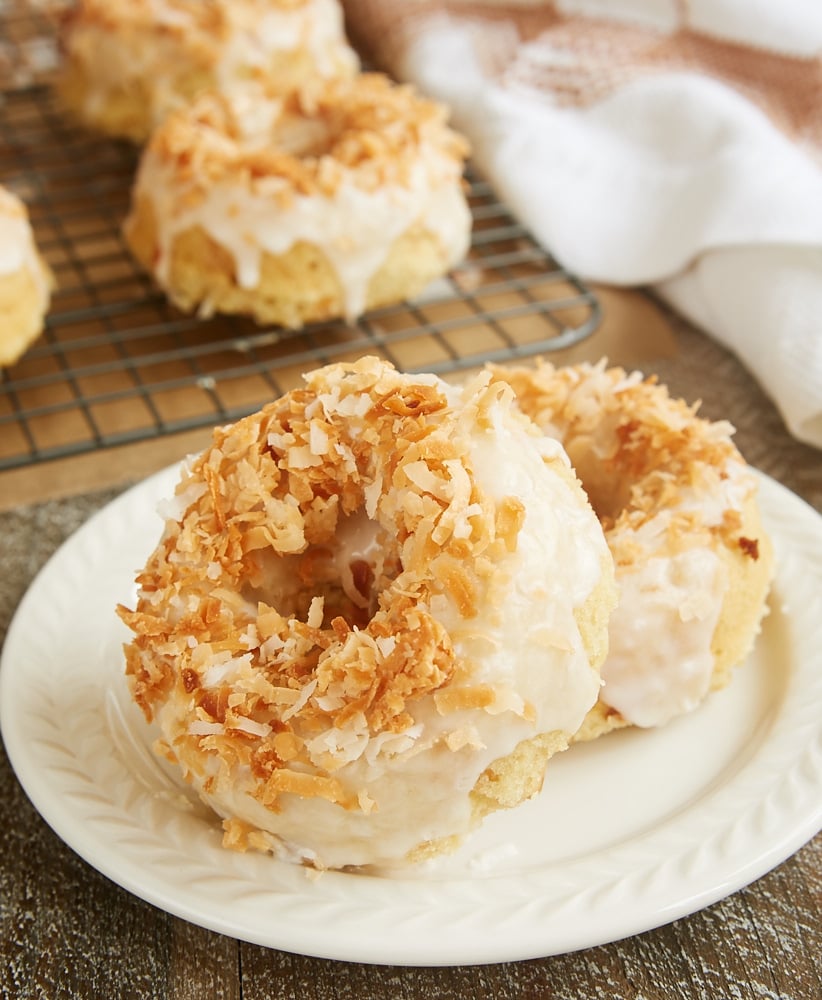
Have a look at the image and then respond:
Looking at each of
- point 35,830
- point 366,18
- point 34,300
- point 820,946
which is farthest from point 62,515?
point 366,18

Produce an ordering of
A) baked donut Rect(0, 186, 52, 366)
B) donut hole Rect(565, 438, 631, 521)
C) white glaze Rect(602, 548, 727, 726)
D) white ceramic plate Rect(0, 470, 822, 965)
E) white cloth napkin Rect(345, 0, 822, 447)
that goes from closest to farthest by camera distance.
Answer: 1. white ceramic plate Rect(0, 470, 822, 965)
2. white glaze Rect(602, 548, 727, 726)
3. donut hole Rect(565, 438, 631, 521)
4. baked donut Rect(0, 186, 52, 366)
5. white cloth napkin Rect(345, 0, 822, 447)

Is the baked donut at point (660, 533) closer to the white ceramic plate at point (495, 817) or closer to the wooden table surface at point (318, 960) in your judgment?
the white ceramic plate at point (495, 817)

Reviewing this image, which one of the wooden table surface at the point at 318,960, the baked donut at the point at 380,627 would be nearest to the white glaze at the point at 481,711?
the baked donut at the point at 380,627

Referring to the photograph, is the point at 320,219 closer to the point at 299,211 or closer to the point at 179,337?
the point at 299,211

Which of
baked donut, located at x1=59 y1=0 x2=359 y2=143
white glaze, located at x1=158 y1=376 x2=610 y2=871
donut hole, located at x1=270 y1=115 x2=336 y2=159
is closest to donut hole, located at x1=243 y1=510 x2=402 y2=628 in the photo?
white glaze, located at x1=158 y1=376 x2=610 y2=871

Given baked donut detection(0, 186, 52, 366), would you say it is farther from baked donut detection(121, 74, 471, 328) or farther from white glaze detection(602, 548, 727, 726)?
white glaze detection(602, 548, 727, 726)

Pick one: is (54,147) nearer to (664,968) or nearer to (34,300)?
(34,300)
